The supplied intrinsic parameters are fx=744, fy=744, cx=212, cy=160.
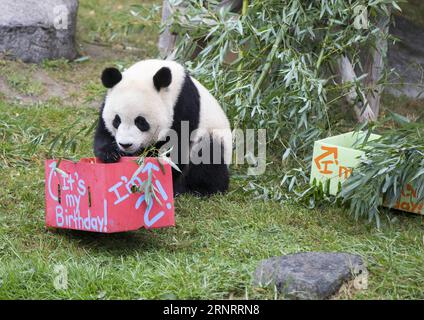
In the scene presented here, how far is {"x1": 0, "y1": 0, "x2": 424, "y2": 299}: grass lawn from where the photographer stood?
10.8ft

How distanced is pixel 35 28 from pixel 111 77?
2671mm

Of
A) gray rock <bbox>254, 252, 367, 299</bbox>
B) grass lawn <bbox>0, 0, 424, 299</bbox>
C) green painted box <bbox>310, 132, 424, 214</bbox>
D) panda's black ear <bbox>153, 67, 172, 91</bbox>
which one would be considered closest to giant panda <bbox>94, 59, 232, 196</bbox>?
panda's black ear <bbox>153, 67, 172, 91</bbox>

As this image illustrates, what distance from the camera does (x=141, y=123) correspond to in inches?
169

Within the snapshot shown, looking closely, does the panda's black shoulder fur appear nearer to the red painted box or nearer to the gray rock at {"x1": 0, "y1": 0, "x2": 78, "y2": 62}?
the red painted box

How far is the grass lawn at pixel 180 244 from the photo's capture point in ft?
10.8

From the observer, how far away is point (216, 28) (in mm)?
Result: 5227

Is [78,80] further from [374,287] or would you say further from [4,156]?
[374,287]

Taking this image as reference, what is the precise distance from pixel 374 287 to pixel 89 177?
1480 millimetres

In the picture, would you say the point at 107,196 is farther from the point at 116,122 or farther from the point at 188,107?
the point at 188,107

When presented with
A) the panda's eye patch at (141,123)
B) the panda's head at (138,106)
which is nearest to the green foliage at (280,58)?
the panda's head at (138,106)

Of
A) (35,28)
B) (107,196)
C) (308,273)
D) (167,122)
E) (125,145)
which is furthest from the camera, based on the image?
(35,28)

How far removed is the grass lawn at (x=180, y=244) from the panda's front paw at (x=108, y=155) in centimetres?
23

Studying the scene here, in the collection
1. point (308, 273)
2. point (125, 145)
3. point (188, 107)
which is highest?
point (188, 107)

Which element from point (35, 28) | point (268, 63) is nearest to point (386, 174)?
point (268, 63)
